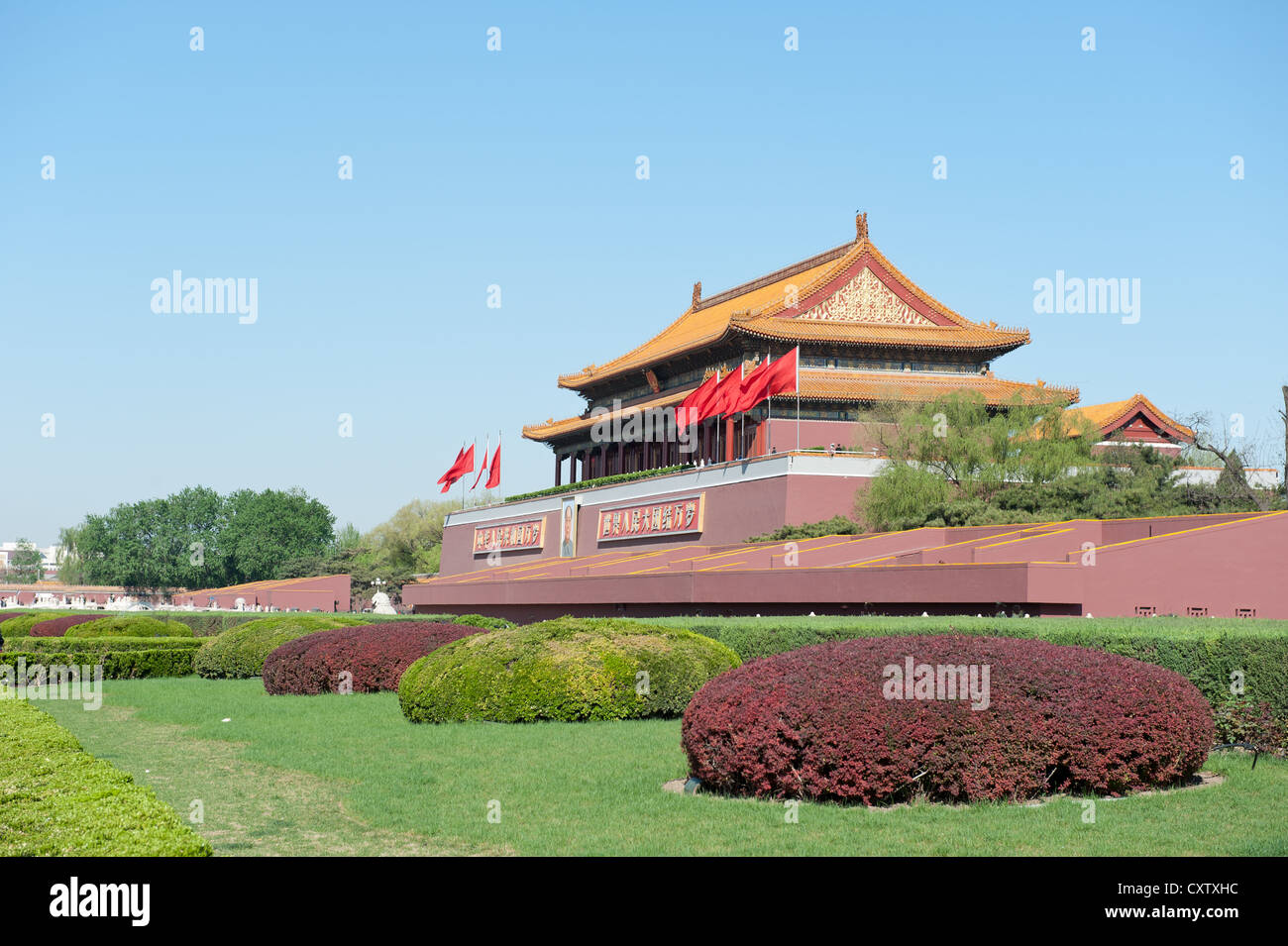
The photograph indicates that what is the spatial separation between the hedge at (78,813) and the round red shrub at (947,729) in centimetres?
374

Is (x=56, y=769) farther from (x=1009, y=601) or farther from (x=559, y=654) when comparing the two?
(x=1009, y=601)

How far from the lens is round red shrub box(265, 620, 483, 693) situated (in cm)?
1770

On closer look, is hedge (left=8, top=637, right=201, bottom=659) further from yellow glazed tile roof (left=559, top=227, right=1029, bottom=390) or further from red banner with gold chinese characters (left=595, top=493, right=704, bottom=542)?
yellow glazed tile roof (left=559, top=227, right=1029, bottom=390)

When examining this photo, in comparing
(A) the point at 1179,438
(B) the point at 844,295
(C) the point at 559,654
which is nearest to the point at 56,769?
(C) the point at 559,654

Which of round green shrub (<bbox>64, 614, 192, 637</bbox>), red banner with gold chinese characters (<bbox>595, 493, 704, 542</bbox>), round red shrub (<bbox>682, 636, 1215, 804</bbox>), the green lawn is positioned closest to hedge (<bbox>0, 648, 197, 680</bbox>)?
round green shrub (<bbox>64, 614, 192, 637</bbox>)

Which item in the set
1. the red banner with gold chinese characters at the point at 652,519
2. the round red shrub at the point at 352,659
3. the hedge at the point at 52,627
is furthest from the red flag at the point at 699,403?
the hedge at the point at 52,627

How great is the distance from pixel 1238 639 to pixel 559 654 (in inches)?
270

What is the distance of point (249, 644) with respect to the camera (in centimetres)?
2264

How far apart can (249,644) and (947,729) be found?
692 inches

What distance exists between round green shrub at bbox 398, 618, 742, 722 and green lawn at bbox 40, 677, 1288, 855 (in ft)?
1.37

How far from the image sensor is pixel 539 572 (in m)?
34.8

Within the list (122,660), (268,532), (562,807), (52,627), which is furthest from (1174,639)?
(268,532)

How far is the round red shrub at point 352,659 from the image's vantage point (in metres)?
17.7

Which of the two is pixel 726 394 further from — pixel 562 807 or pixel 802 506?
pixel 562 807
